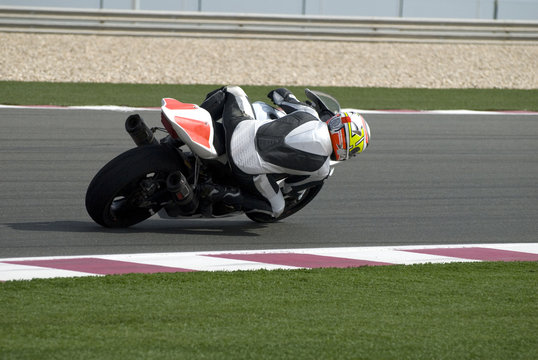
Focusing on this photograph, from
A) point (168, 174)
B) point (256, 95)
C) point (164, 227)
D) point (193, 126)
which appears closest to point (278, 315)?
point (168, 174)

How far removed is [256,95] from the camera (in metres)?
16.1

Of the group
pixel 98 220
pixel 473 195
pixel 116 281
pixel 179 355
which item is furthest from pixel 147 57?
pixel 179 355

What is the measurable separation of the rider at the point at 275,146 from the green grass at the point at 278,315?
1.06m

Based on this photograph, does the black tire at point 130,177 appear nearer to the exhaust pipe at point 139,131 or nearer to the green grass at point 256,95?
the exhaust pipe at point 139,131

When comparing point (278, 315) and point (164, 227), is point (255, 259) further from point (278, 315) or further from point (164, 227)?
point (278, 315)

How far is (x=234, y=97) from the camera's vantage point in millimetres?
7180

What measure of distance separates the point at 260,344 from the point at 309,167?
2608 millimetres

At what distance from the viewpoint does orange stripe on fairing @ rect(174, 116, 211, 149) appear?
21.8 ft

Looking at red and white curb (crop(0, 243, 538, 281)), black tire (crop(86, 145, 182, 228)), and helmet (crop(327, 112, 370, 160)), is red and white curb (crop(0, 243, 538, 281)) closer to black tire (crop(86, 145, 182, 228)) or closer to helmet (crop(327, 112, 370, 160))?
black tire (crop(86, 145, 182, 228))

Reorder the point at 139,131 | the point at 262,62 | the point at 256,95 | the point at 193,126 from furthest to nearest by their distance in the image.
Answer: the point at 262,62, the point at 256,95, the point at 139,131, the point at 193,126

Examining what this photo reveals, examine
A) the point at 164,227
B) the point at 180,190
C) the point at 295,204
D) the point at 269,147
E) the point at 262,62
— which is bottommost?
the point at 164,227

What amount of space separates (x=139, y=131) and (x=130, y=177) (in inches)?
18.6

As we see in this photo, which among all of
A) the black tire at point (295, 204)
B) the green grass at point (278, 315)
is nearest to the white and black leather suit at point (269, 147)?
the black tire at point (295, 204)

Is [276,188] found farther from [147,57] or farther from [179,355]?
[147,57]
